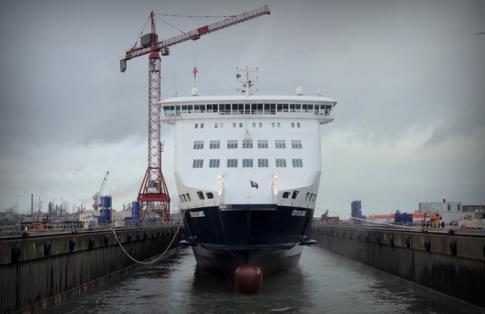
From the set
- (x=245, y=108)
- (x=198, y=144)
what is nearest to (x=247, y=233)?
(x=198, y=144)

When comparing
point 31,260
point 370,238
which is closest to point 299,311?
point 31,260

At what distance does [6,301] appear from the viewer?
18.2 m

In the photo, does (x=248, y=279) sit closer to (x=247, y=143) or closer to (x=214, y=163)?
(x=214, y=163)

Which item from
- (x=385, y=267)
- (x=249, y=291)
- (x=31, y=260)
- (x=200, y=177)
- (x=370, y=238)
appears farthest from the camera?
(x=370, y=238)

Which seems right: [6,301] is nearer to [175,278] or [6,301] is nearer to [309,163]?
[175,278]

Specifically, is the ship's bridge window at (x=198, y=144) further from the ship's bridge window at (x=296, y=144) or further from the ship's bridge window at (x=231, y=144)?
the ship's bridge window at (x=296, y=144)

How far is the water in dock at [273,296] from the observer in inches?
928

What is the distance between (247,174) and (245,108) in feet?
18.5

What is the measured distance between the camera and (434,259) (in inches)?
985

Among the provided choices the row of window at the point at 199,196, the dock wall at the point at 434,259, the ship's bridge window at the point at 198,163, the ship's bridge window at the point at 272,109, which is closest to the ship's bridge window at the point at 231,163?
the ship's bridge window at the point at 198,163

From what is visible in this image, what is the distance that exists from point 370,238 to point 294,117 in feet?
36.9

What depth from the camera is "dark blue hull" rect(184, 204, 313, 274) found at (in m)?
27.7

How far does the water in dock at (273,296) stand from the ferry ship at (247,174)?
1.78 meters

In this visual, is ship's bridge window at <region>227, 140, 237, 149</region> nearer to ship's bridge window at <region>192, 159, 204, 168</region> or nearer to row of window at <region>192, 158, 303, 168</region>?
row of window at <region>192, 158, 303, 168</region>
